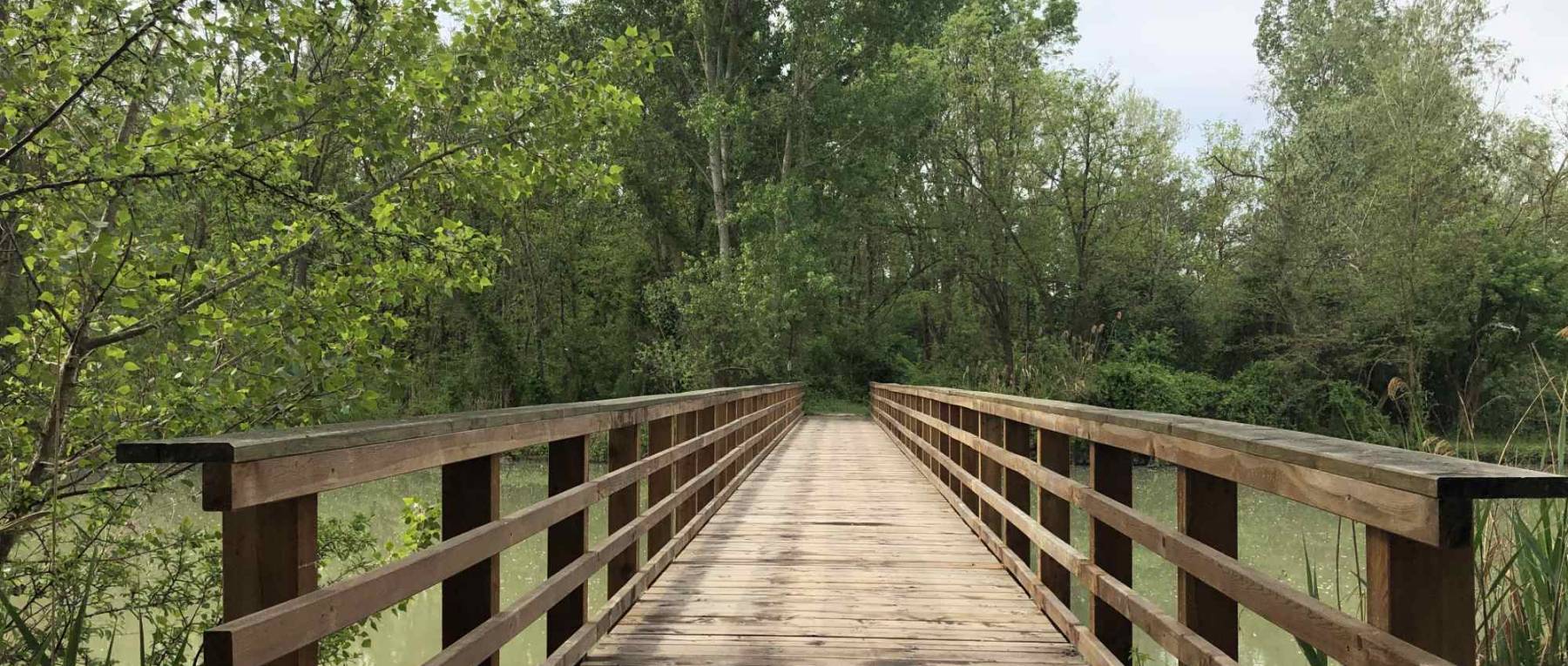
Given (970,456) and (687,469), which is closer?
(687,469)

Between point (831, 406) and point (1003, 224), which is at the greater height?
point (1003, 224)

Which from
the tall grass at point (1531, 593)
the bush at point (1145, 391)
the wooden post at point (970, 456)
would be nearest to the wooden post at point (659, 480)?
the wooden post at point (970, 456)

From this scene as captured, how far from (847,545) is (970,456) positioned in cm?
136

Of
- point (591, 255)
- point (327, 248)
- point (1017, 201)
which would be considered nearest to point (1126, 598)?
point (327, 248)

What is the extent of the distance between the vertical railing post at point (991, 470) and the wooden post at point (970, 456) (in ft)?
1.16

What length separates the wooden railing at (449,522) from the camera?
5.01ft

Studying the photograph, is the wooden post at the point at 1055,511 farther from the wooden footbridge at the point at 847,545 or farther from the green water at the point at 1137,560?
the green water at the point at 1137,560

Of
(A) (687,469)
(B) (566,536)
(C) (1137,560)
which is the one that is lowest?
(C) (1137,560)

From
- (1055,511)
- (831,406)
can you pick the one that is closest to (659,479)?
(1055,511)

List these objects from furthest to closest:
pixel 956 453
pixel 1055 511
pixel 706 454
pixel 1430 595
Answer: pixel 956 453 < pixel 706 454 < pixel 1055 511 < pixel 1430 595

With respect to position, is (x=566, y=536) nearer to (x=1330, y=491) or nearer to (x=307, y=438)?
(x=307, y=438)

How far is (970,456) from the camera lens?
648cm

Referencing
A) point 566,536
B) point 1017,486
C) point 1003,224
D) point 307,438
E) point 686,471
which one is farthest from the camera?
point 1003,224

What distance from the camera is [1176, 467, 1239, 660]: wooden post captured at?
235cm
